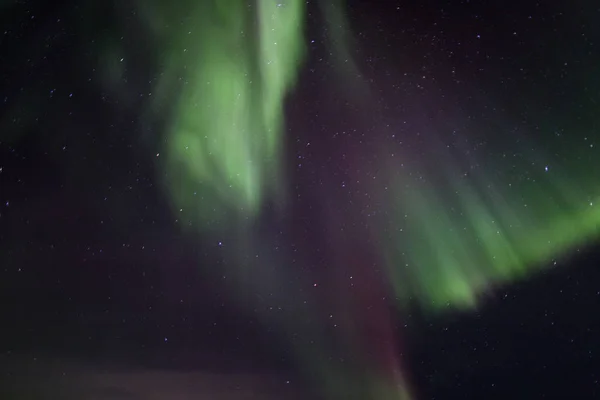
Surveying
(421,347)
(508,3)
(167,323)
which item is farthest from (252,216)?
(508,3)

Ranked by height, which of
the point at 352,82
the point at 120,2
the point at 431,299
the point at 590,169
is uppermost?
the point at 120,2

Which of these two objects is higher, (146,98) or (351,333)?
(146,98)

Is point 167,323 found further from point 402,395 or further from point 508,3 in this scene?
point 508,3

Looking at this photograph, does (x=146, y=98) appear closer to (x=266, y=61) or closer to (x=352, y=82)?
(x=266, y=61)

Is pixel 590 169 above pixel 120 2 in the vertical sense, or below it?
below

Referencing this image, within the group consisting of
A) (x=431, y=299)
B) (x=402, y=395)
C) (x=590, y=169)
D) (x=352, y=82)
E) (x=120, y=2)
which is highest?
(x=120, y=2)

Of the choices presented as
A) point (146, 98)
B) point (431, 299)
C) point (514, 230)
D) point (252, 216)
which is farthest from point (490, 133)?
point (146, 98)

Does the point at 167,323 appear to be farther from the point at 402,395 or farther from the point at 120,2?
the point at 120,2

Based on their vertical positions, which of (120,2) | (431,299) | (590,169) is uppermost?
(120,2)
